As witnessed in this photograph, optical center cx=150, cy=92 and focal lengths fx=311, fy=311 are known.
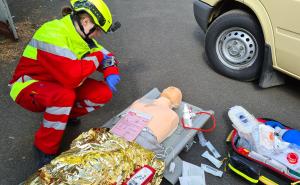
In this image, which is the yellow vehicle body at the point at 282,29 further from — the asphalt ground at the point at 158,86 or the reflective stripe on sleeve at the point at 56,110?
the reflective stripe on sleeve at the point at 56,110

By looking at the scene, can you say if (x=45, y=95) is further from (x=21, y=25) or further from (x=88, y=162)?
(x=21, y=25)

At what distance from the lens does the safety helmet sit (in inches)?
98.4

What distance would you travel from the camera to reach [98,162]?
2145 millimetres

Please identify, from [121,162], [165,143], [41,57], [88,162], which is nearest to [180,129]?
[165,143]

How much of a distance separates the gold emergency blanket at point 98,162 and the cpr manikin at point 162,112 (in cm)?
34

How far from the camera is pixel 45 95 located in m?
2.53

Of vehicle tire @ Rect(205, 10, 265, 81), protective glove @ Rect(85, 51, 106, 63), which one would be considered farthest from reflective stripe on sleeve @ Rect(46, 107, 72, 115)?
vehicle tire @ Rect(205, 10, 265, 81)

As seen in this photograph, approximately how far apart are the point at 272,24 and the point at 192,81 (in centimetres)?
119

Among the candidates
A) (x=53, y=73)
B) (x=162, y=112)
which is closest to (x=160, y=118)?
(x=162, y=112)

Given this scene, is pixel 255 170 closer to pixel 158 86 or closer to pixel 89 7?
pixel 158 86

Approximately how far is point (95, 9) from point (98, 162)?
1.21 metres

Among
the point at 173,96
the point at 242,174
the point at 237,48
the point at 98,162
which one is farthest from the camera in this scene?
the point at 237,48

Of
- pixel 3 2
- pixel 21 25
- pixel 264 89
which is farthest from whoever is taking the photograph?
pixel 21 25

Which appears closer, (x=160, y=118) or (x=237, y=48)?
(x=160, y=118)
